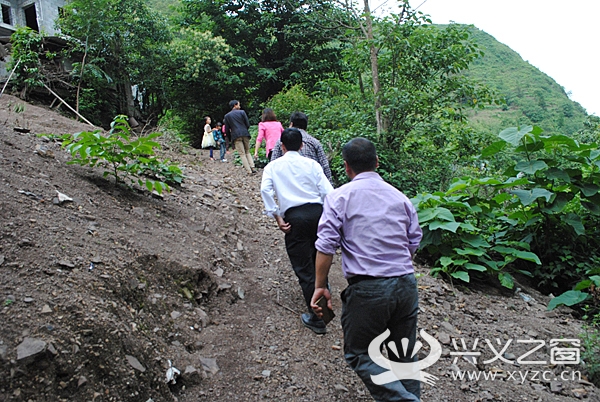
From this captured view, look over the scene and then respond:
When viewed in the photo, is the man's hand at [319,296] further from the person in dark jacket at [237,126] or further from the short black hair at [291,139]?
the person in dark jacket at [237,126]

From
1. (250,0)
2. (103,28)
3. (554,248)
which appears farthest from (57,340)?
(250,0)

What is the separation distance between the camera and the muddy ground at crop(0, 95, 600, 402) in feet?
8.48

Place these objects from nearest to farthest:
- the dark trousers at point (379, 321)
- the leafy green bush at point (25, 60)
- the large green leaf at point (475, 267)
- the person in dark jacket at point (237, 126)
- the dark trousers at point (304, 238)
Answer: the dark trousers at point (379, 321) → the dark trousers at point (304, 238) → the large green leaf at point (475, 267) → the person in dark jacket at point (237, 126) → the leafy green bush at point (25, 60)

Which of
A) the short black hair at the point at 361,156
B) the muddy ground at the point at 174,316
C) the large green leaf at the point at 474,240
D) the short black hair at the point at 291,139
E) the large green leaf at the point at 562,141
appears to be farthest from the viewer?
the large green leaf at the point at 474,240

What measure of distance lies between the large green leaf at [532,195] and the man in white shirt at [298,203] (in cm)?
315

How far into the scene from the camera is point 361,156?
271 cm

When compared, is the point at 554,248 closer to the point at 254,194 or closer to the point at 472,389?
the point at 472,389

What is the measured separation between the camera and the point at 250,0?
1833 centimetres

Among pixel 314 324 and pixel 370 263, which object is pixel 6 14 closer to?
pixel 314 324

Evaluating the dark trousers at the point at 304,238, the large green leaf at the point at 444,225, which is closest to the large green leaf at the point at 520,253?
the large green leaf at the point at 444,225

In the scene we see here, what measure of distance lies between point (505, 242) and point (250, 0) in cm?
1639

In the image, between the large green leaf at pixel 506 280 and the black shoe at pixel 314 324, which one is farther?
the large green leaf at pixel 506 280

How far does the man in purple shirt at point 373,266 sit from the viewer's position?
2.44 m

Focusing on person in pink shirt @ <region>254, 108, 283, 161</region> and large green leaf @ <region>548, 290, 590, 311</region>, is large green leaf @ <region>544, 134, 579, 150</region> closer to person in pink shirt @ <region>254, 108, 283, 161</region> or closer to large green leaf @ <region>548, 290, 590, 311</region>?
large green leaf @ <region>548, 290, 590, 311</region>
